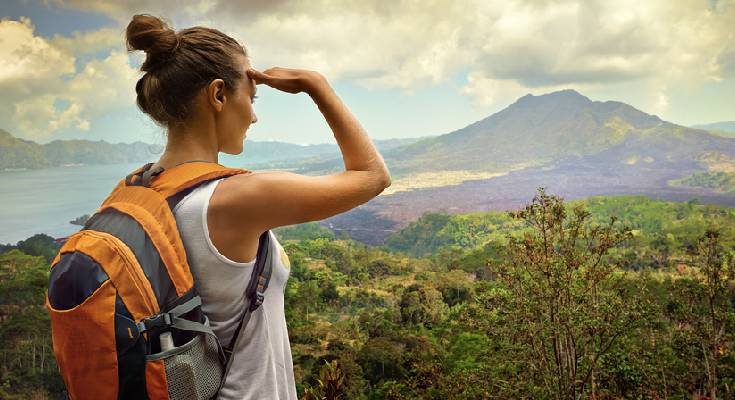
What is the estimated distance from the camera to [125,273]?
541 millimetres

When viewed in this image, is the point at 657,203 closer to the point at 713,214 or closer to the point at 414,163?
the point at 713,214

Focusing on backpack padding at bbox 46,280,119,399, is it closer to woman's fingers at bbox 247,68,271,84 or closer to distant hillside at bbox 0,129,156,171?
woman's fingers at bbox 247,68,271,84

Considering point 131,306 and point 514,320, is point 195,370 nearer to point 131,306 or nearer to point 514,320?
point 131,306

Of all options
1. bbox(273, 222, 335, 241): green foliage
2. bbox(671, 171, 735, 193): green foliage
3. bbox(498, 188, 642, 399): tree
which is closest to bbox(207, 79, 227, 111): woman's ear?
bbox(498, 188, 642, 399): tree

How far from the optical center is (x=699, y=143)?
122188 mm

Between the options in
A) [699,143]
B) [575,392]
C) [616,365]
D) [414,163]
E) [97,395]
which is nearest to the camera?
[97,395]

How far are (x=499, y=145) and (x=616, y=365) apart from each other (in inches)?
5965

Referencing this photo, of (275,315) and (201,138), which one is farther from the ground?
(201,138)

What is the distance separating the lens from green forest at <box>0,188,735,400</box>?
627cm

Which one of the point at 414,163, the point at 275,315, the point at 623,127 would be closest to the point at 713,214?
the point at 275,315

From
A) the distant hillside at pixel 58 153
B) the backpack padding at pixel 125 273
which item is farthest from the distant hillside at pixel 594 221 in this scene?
the distant hillside at pixel 58 153

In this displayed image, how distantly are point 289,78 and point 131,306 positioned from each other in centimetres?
35

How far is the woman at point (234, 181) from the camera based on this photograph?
1.89 ft

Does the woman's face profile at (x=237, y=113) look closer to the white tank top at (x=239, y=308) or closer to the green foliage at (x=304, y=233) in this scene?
the white tank top at (x=239, y=308)
